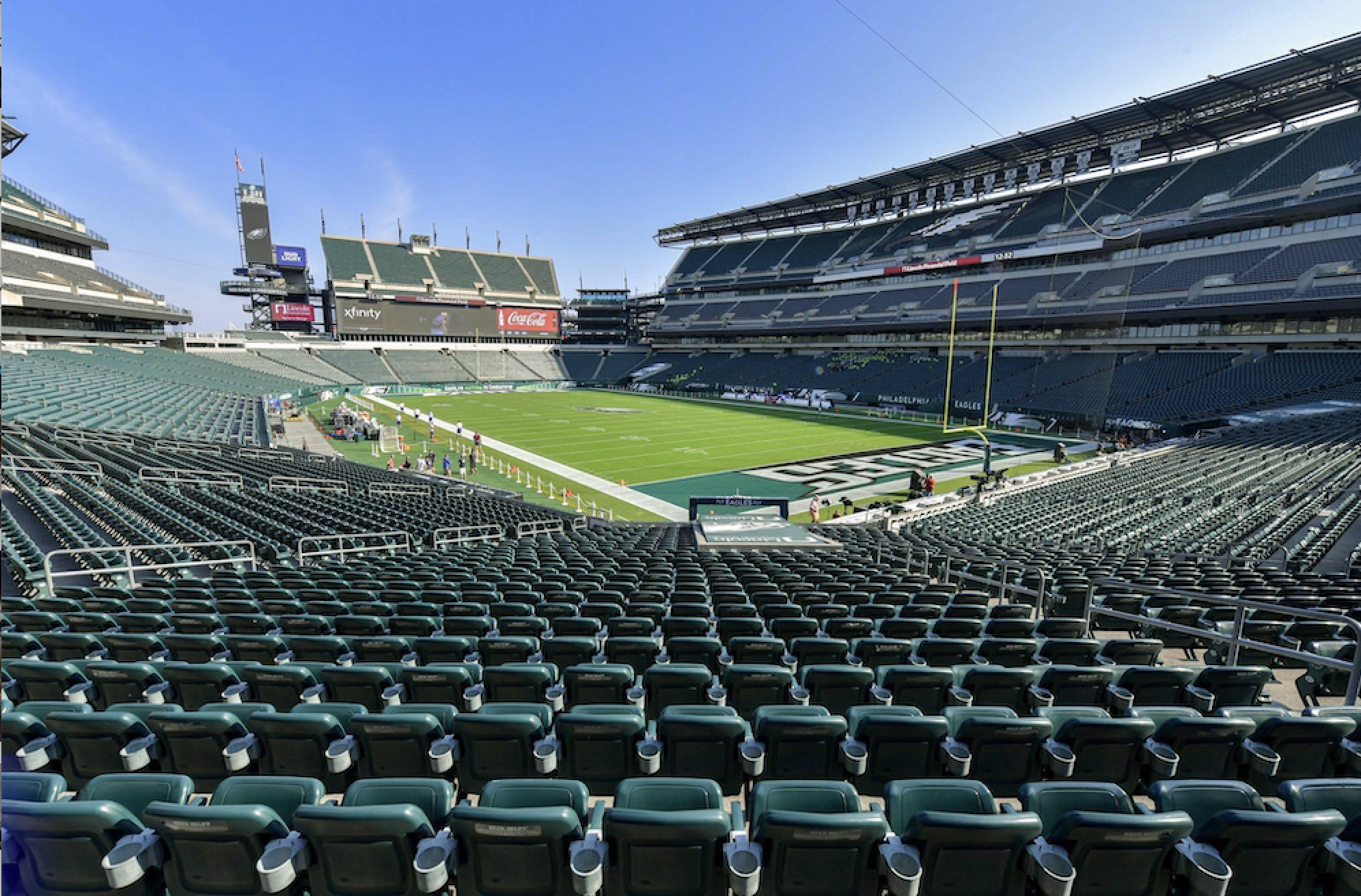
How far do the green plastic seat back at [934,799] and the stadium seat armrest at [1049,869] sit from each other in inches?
12.7

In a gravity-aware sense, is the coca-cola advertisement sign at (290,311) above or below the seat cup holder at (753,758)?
above

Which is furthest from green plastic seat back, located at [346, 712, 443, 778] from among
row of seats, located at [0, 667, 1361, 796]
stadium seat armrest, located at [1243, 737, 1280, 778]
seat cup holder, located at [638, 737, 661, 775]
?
stadium seat armrest, located at [1243, 737, 1280, 778]

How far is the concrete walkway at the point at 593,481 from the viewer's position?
2428cm

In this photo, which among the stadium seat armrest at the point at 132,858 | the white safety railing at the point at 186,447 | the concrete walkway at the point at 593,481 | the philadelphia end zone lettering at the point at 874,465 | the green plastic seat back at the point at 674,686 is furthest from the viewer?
the philadelphia end zone lettering at the point at 874,465

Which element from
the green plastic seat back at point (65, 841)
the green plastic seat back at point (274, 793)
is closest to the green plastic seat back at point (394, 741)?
the green plastic seat back at point (274, 793)

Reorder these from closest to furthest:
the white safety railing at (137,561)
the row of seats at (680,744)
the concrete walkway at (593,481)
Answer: the row of seats at (680,744)
the white safety railing at (137,561)
the concrete walkway at (593,481)

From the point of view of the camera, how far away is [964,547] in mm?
14344

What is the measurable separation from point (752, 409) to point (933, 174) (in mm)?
32842

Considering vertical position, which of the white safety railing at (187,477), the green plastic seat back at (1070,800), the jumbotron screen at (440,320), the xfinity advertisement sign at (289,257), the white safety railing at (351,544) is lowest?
the white safety railing at (351,544)

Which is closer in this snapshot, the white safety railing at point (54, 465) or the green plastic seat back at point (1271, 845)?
the green plastic seat back at point (1271, 845)

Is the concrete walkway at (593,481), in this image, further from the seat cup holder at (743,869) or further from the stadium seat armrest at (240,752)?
the seat cup holder at (743,869)

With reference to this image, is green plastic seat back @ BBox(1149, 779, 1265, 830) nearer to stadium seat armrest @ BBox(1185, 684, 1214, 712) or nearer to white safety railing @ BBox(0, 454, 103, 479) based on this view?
stadium seat armrest @ BBox(1185, 684, 1214, 712)

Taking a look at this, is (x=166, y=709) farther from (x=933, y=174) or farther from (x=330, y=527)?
(x=933, y=174)

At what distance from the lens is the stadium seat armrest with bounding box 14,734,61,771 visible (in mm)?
4117
